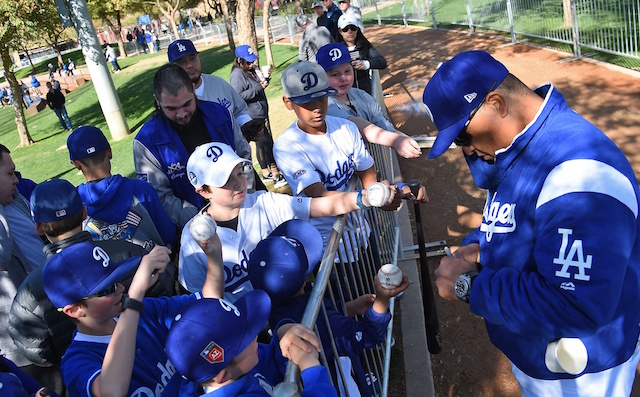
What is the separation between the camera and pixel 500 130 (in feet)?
6.30

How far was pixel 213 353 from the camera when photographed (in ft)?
5.71

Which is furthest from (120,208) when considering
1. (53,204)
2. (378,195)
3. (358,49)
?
(358,49)

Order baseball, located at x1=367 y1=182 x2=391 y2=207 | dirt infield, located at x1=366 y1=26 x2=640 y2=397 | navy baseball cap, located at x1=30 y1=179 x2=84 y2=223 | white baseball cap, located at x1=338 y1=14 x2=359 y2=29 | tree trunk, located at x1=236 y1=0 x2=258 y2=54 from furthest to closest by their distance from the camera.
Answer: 1. tree trunk, located at x1=236 y1=0 x2=258 y2=54
2. white baseball cap, located at x1=338 y1=14 x2=359 y2=29
3. dirt infield, located at x1=366 y1=26 x2=640 y2=397
4. navy baseball cap, located at x1=30 y1=179 x2=84 y2=223
5. baseball, located at x1=367 y1=182 x2=391 y2=207

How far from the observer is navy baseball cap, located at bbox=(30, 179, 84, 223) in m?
2.98

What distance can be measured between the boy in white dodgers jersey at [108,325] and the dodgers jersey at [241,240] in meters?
0.34

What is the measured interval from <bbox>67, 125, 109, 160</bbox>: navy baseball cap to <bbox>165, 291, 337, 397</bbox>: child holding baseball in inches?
85.9

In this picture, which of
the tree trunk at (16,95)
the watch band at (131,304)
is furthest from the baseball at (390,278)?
the tree trunk at (16,95)

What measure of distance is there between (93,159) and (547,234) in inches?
121

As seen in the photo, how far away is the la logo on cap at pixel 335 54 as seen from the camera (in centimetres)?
438

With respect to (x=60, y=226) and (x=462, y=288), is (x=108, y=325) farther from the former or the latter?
(x=462, y=288)

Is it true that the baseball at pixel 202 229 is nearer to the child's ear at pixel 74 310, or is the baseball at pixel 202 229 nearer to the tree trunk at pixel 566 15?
the child's ear at pixel 74 310

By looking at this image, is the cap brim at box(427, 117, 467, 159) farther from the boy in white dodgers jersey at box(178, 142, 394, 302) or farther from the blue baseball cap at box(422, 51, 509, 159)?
the boy in white dodgers jersey at box(178, 142, 394, 302)

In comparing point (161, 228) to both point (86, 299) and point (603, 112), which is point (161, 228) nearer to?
point (86, 299)

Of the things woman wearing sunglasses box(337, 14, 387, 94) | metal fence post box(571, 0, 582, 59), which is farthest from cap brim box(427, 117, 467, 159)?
metal fence post box(571, 0, 582, 59)
